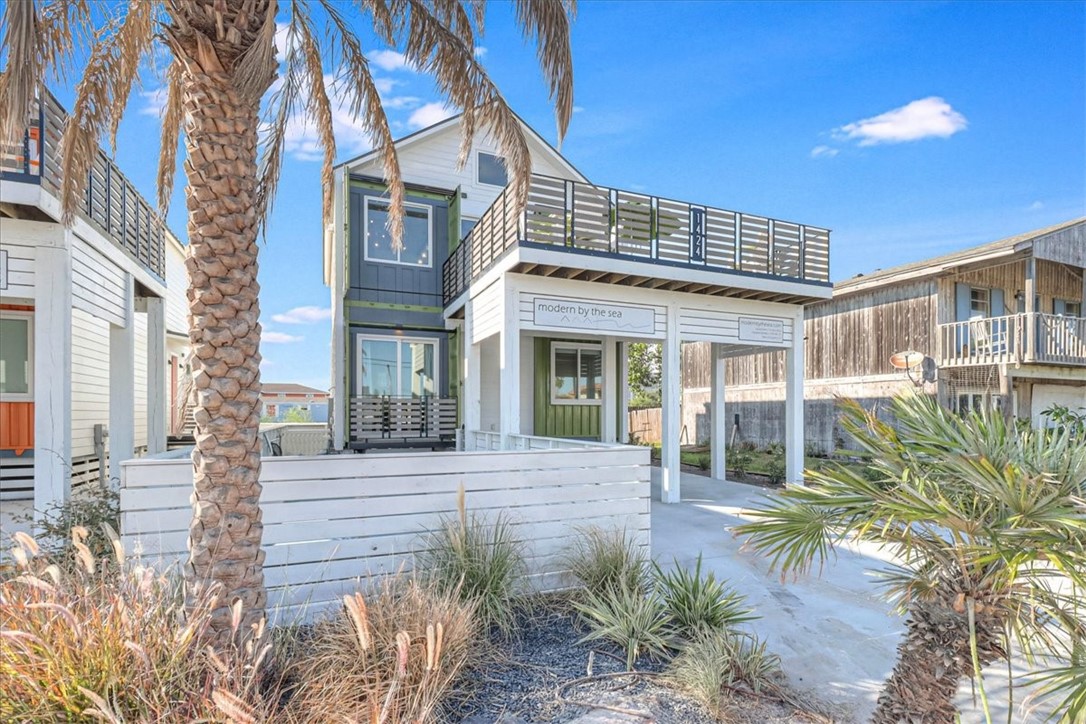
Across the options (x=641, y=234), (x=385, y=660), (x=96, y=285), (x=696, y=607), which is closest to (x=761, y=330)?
(x=641, y=234)

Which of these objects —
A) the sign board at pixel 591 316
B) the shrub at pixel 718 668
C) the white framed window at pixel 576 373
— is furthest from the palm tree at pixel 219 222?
the white framed window at pixel 576 373

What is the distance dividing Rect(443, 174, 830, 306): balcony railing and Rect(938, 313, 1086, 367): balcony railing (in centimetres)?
686

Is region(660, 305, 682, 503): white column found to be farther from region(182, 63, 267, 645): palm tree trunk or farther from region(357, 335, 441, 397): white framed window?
region(182, 63, 267, 645): palm tree trunk

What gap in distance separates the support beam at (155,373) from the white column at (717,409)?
11.9 meters

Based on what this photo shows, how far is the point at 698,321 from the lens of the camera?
1012cm

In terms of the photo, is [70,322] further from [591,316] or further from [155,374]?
[591,316]

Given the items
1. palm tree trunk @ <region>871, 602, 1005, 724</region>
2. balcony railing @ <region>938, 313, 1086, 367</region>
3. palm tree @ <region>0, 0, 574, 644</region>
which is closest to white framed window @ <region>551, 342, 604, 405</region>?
palm tree @ <region>0, 0, 574, 644</region>

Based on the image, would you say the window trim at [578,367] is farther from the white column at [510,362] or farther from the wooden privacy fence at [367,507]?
the wooden privacy fence at [367,507]

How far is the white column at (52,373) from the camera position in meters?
6.25

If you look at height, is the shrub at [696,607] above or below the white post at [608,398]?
below

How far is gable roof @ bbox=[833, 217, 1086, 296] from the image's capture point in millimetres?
13383

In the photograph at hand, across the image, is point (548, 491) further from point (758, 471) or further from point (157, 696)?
point (758, 471)

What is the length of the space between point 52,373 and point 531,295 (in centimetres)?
634

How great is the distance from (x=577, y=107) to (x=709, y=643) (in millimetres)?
4832
